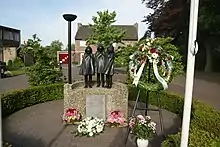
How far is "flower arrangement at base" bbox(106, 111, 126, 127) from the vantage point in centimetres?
632

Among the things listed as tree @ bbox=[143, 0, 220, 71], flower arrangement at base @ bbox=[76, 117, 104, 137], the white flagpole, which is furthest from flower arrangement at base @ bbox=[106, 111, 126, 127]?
tree @ bbox=[143, 0, 220, 71]

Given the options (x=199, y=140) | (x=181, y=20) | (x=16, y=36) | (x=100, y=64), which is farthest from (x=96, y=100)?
(x=16, y=36)

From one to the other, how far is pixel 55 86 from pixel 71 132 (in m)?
4.25

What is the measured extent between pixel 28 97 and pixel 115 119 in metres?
3.76

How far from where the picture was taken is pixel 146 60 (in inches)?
193

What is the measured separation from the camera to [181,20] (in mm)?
19891

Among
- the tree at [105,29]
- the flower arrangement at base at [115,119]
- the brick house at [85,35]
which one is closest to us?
the flower arrangement at base at [115,119]

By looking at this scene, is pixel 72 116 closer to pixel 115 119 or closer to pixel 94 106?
pixel 94 106

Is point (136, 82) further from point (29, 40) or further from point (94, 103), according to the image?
point (29, 40)

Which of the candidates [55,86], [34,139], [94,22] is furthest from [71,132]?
[94,22]

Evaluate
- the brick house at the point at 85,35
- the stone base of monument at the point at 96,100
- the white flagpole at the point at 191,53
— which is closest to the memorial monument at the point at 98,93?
the stone base of monument at the point at 96,100

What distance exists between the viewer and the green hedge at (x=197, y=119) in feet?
12.0

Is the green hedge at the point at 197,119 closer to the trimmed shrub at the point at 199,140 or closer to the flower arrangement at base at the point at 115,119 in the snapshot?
the trimmed shrub at the point at 199,140

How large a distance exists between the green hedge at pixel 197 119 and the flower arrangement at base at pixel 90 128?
1401 mm
